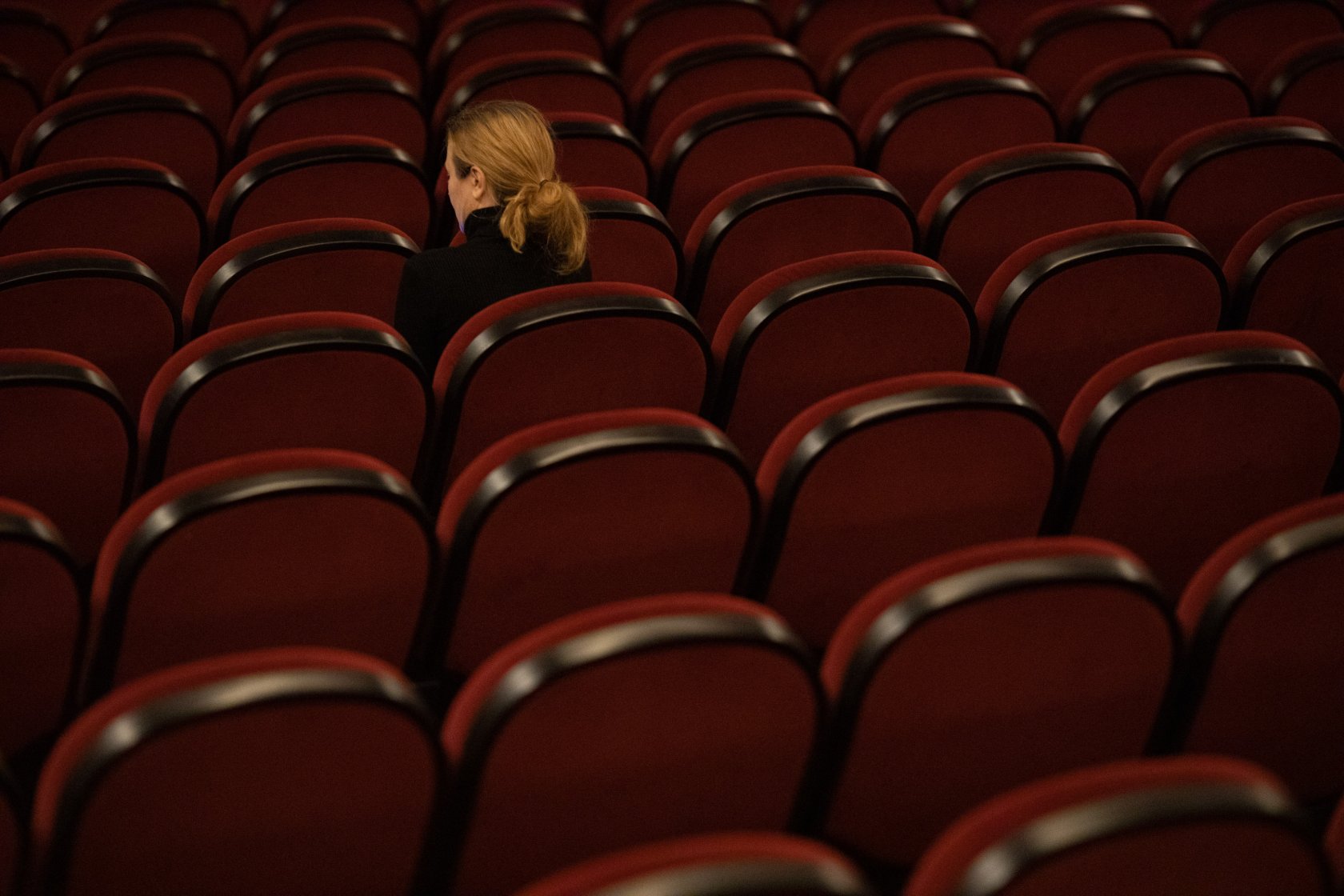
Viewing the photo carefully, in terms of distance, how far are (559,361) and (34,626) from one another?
393 millimetres

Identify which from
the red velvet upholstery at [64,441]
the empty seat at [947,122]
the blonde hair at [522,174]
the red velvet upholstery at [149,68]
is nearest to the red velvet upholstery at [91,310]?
the red velvet upholstery at [64,441]

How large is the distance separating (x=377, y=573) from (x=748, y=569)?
0.81ft

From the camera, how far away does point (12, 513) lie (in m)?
0.77

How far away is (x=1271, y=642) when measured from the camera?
80 cm

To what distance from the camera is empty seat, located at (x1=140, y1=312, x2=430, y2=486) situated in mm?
962

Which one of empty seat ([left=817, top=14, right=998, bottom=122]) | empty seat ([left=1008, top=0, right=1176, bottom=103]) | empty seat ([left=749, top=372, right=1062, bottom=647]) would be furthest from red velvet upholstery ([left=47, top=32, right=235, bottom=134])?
empty seat ([left=749, top=372, right=1062, bottom=647])

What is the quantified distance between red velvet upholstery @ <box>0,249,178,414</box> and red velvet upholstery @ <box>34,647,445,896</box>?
1.96 ft

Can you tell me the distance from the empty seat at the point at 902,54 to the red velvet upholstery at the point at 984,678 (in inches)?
47.1

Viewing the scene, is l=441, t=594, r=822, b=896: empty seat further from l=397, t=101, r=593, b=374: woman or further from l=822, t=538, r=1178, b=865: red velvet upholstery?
l=397, t=101, r=593, b=374: woman

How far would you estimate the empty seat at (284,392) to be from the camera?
37.9 inches

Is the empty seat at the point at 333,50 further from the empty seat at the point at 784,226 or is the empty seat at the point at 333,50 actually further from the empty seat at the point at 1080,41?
the empty seat at the point at 1080,41

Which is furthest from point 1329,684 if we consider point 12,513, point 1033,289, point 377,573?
point 12,513

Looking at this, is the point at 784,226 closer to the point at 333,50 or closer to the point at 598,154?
the point at 598,154

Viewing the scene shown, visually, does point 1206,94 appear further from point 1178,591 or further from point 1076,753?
point 1076,753
